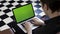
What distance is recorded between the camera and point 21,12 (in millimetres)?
1919

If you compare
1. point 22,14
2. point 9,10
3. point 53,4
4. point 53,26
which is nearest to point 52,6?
point 53,4

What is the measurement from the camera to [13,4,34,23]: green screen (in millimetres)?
1881

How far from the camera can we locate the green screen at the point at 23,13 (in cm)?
188

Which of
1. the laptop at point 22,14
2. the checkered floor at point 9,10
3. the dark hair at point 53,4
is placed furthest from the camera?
the checkered floor at point 9,10

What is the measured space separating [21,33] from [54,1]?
0.76 m

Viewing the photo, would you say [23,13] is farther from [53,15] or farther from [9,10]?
[9,10]

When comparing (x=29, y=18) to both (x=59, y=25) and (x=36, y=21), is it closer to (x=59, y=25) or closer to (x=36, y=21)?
(x=36, y=21)

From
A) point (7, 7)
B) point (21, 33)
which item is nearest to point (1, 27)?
point (7, 7)

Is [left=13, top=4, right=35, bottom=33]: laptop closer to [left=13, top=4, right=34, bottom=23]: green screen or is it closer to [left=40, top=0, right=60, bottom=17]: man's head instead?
[left=13, top=4, right=34, bottom=23]: green screen

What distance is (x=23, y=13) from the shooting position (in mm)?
1939

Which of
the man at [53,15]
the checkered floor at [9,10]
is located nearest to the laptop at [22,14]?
the checkered floor at [9,10]

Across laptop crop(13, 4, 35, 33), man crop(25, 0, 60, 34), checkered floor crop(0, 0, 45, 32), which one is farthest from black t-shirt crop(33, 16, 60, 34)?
checkered floor crop(0, 0, 45, 32)

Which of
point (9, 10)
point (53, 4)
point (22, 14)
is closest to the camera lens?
point (53, 4)

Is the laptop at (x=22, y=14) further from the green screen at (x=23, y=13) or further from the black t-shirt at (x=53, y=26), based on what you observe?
the black t-shirt at (x=53, y=26)
